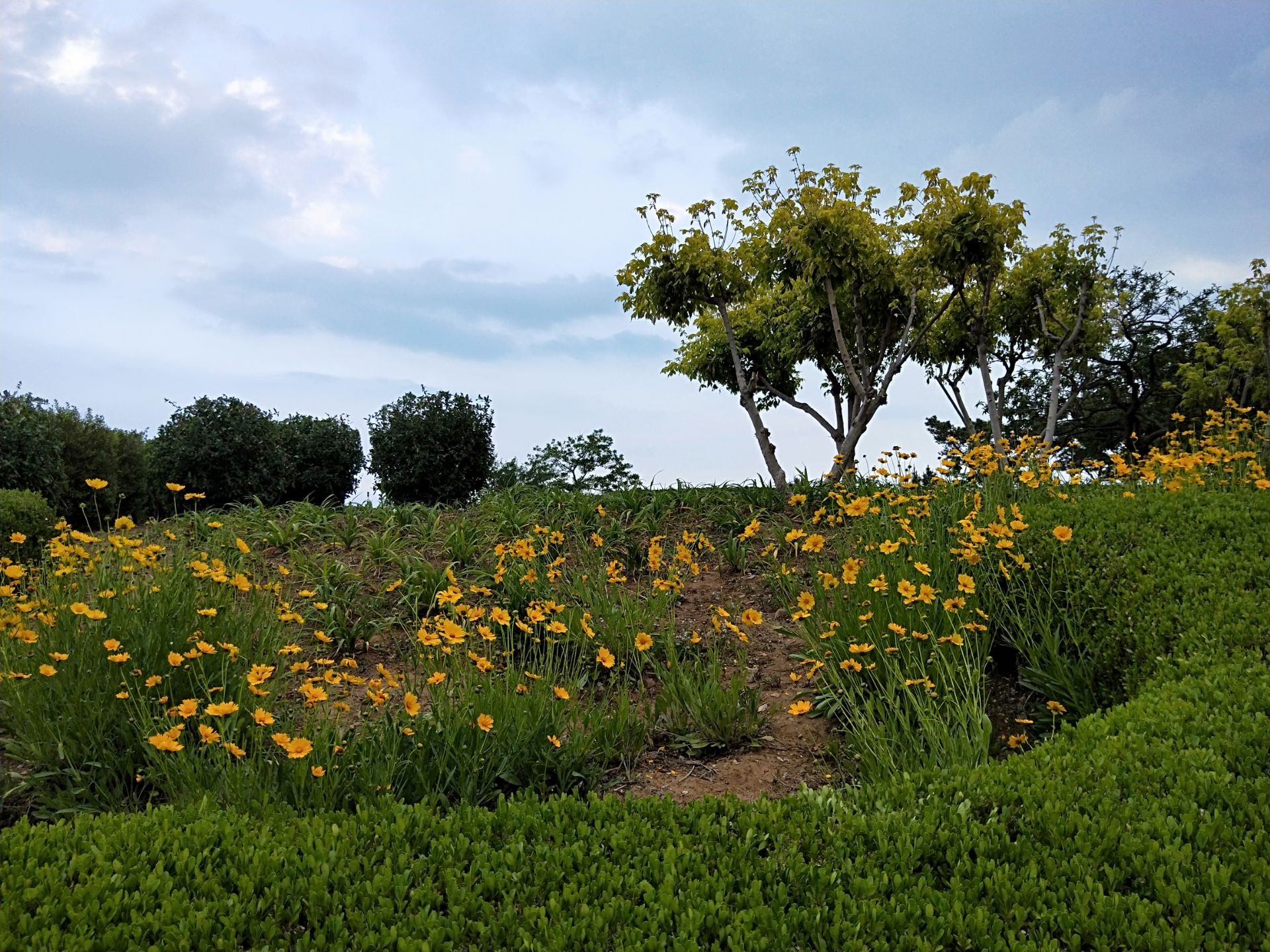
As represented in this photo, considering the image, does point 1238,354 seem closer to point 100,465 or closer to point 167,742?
point 167,742

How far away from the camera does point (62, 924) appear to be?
2.33m

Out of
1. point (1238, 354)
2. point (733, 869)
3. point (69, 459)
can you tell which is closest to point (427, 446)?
point (69, 459)

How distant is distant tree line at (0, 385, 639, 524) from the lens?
39.8ft

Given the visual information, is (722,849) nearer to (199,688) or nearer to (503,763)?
(503,763)

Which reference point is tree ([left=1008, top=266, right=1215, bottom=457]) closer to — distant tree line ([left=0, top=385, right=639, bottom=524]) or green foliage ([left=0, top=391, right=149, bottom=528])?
distant tree line ([left=0, top=385, right=639, bottom=524])

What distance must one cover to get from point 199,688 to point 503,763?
5.73ft

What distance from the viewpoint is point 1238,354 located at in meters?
18.9

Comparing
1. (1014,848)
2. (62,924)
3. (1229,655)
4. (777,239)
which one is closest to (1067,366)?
(777,239)

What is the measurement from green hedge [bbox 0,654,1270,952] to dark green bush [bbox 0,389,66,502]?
421 inches

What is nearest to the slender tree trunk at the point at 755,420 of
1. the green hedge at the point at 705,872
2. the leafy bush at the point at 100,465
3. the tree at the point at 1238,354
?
the green hedge at the point at 705,872

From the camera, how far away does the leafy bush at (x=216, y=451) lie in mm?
12508

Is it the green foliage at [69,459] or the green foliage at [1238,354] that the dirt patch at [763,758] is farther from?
the green foliage at [1238,354]

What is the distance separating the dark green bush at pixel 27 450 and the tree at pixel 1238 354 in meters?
21.2

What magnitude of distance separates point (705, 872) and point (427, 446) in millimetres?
12330
